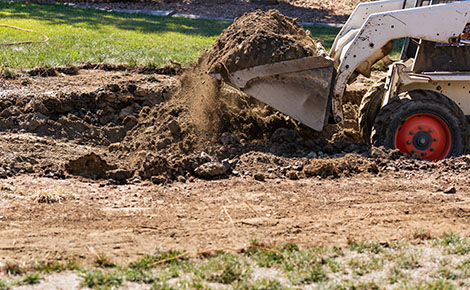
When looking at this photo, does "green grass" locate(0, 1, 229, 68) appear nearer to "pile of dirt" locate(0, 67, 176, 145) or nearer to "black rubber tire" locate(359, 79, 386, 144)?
"pile of dirt" locate(0, 67, 176, 145)

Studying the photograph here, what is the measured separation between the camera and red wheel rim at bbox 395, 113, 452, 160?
303 inches

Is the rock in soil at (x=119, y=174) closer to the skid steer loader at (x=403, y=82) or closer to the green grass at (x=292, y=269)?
the skid steer loader at (x=403, y=82)

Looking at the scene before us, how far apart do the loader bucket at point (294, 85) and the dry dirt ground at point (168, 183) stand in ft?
1.52

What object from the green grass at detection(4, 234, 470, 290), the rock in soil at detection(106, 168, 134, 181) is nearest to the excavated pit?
the rock in soil at detection(106, 168, 134, 181)

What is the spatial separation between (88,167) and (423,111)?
4030mm

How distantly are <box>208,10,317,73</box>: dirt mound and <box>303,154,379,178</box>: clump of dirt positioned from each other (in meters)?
1.37

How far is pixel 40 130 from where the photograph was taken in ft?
28.2

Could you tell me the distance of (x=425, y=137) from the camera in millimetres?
7742

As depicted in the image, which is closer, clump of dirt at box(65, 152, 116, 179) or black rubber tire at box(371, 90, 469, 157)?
clump of dirt at box(65, 152, 116, 179)

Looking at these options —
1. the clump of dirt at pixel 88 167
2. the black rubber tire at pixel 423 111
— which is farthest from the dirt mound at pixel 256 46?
the clump of dirt at pixel 88 167

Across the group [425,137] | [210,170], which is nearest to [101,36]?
[210,170]

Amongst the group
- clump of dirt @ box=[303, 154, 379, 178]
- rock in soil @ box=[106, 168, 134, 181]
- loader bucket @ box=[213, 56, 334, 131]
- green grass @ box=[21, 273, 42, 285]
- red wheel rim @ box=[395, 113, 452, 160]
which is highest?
loader bucket @ box=[213, 56, 334, 131]

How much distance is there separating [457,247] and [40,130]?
5742mm

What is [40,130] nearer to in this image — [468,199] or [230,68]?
[230,68]
